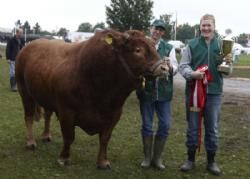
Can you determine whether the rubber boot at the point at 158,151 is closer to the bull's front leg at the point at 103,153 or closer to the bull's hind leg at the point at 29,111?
the bull's front leg at the point at 103,153

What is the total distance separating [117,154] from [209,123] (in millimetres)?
1735

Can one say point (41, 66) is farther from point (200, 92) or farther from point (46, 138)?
Result: point (200, 92)

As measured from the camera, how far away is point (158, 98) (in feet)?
22.1

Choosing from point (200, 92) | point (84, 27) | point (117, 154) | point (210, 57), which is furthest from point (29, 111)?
point (84, 27)

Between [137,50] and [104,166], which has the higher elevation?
[137,50]

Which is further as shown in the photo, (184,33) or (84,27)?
(84,27)

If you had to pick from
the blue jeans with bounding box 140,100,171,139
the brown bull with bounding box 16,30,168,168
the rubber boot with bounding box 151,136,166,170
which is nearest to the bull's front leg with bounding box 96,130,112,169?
the brown bull with bounding box 16,30,168,168

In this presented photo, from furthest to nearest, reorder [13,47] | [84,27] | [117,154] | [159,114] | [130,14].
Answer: [84,27], [130,14], [13,47], [117,154], [159,114]

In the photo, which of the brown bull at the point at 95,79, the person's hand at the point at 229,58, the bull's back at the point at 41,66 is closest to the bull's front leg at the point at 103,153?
the brown bull at the point at 95,79

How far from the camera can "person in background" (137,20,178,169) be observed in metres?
6.74

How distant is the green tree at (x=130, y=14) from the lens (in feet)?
86.5

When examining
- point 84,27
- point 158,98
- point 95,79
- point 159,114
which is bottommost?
point 159,114

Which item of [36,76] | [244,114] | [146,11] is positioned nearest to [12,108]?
[36,76]

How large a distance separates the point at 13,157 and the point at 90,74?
194 cm
